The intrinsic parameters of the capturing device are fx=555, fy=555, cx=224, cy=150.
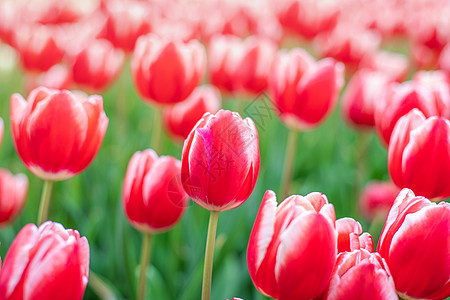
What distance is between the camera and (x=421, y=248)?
0.53 meters

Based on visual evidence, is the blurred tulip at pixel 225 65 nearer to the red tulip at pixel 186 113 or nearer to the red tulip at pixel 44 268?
the red tulip at pixel 186 113

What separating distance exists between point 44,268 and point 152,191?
0.30 meters

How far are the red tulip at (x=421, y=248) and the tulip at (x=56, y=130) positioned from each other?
1.36 feet

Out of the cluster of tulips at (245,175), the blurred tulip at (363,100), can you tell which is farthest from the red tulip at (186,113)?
the blurred tulip at (363,100)

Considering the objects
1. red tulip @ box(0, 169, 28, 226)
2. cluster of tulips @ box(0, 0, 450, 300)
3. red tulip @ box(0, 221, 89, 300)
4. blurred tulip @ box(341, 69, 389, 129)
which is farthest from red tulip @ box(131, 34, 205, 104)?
red tulip @ box(0, 221, 89, 300)

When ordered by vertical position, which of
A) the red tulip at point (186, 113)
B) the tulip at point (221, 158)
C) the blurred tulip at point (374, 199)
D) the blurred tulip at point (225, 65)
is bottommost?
the blurred tulip at point (374, 199)

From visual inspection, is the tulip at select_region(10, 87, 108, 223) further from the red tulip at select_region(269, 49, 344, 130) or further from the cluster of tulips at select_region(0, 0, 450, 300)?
the red tulip at select_region(269, 49, 344, 130)

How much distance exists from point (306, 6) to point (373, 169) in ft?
3.10

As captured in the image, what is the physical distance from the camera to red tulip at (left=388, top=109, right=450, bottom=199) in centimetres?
73

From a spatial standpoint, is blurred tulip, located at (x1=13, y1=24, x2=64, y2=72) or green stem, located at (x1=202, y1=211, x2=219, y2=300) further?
blurred tulip, located at (x1=13, y1=24, x2=64, y2=72)

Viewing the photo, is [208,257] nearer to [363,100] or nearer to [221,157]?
[221,157]

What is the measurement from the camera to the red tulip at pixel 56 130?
73 centimetres

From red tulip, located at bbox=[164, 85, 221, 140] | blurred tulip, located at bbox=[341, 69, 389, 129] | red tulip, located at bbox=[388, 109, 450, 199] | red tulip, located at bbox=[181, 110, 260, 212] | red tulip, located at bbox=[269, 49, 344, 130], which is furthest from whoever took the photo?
blurred tulip, located at bbox=[341, 69, 389, 129]

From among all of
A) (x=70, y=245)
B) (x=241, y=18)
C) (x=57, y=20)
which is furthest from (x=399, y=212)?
(x=57, y=20)
